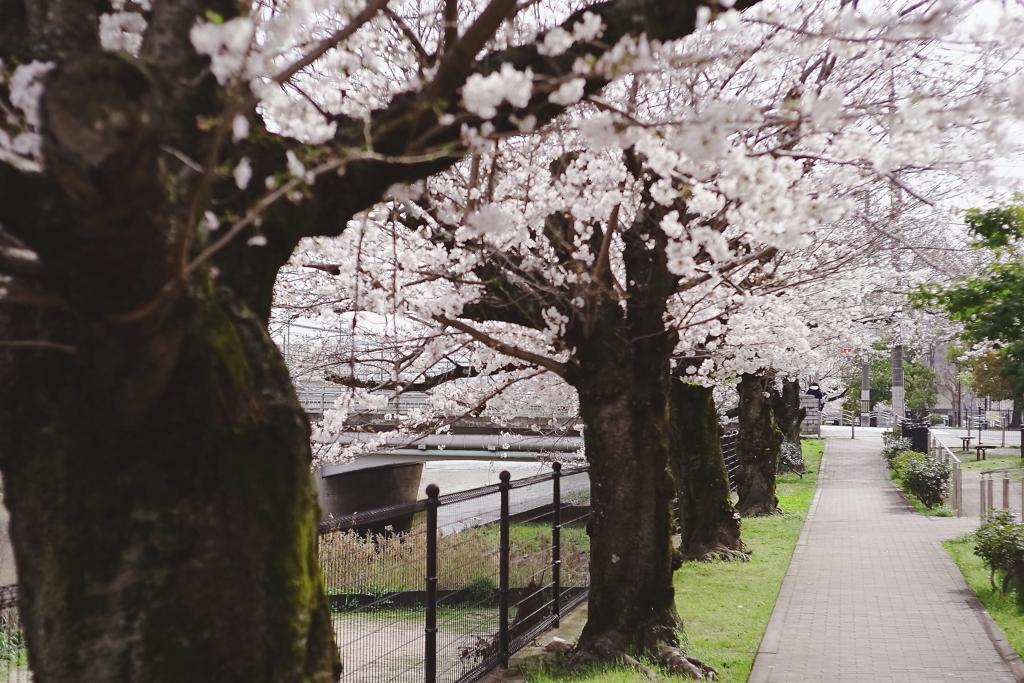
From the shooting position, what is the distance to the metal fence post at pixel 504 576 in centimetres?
803

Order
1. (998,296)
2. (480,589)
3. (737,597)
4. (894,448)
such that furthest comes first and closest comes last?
(894,448)
(737,597)
(480,589)
(998,296)

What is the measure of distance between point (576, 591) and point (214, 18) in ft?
29.9

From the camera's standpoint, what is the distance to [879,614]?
32.9 feet

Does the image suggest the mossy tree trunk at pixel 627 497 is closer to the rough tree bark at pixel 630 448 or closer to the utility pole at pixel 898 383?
the rough tree bark at pixel 630 448

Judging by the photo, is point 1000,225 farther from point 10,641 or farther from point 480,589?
point 10,641

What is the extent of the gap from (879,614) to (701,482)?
453 centimetres

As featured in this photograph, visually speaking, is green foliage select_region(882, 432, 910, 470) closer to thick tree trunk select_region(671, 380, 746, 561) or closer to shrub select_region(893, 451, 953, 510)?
shrub select_region(893, 451, 953, 510)

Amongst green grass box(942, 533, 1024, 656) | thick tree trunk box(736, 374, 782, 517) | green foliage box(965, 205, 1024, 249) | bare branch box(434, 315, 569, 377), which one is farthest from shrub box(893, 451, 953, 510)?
bare branch box(434, 315, 569, 377)

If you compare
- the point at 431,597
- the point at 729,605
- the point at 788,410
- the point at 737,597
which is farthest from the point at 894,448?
A: the point at 431,597

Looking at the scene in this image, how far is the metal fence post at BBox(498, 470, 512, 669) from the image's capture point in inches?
316

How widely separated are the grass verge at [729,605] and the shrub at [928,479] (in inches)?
145

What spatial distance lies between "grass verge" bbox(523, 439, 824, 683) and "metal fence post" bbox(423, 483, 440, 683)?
128 cm

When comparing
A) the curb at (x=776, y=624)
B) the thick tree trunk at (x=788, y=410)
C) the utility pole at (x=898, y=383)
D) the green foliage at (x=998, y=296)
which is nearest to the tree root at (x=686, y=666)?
the curb at (x=776, y=624)

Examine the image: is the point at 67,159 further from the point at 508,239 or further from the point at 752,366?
the point at 752,366
